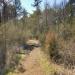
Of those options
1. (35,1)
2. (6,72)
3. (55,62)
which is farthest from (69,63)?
(35,1)

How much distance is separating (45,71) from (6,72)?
1841 mm

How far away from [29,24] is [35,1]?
12836mm

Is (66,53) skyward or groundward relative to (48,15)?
groundward

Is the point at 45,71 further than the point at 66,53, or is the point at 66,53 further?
the point at 66,53

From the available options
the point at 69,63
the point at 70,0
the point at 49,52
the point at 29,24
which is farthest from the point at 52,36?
the point at 29,24

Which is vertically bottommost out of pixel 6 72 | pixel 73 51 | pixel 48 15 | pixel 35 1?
pixel 6 72

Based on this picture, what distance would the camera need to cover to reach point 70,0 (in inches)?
1270

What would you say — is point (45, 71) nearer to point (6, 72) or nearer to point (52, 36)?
point (6, 72)

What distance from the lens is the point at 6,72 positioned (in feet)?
38.5

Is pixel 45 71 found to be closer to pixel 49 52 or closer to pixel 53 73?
pixel 53 73

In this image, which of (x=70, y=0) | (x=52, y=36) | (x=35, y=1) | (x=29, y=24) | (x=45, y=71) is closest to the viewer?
(x=45, y=71)

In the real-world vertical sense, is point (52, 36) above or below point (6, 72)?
above

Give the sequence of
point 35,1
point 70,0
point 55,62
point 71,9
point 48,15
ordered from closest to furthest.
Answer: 1. point 55,62
2. point 71,9
3. point 70,0
4. point 48,15
5. point 35,1

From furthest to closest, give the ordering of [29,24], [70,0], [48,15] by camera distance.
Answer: [29,24], [48,15], [70,0]
